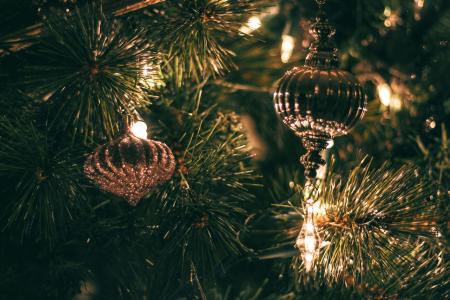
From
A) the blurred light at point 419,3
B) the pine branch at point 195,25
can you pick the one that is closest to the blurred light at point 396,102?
the blurred light at point 419,3

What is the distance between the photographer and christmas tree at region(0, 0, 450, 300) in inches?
23.2

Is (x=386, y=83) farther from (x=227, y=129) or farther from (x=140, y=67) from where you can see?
(x=140, y=67)

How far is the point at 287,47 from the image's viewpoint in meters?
0.84

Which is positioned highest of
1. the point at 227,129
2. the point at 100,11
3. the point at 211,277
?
the point at 100,11

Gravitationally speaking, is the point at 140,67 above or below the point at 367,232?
above

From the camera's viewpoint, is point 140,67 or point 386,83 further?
point 386,83

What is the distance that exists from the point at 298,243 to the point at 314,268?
52 mm

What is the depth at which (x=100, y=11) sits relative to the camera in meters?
0.59

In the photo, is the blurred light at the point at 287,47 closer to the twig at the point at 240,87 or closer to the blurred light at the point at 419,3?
the twig at the point at 240,87

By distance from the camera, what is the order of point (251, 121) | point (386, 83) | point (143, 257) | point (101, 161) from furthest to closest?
point (251, 121), point (386, 83), point (143, 257), point (101, 161)

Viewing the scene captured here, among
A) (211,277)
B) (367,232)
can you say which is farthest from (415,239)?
(211,277)

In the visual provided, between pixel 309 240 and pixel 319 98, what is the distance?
125 mm

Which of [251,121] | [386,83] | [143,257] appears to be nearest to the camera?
[143,257]

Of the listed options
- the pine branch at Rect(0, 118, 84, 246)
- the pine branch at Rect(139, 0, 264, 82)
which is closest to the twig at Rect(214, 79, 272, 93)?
the pine branch at Rect(139, 0, 264, 82)
